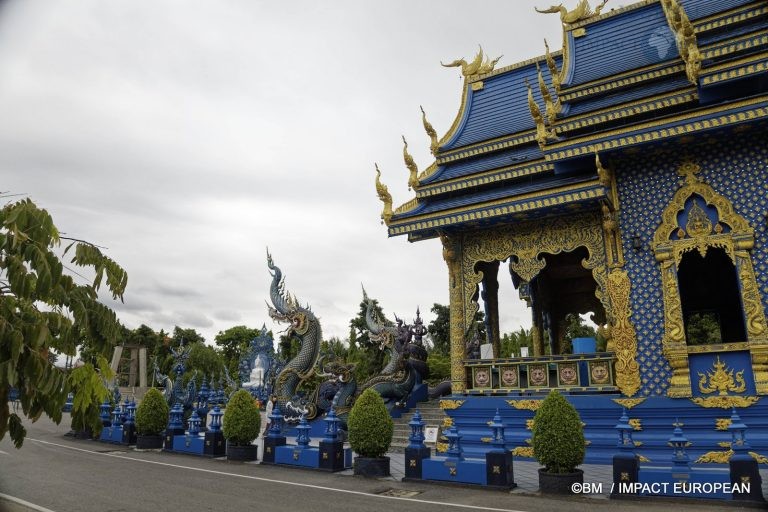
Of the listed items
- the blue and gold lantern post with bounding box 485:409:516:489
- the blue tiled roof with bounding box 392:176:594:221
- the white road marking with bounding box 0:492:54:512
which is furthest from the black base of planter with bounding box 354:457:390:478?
the blue tiled roof with bounding box 392:176:594:221

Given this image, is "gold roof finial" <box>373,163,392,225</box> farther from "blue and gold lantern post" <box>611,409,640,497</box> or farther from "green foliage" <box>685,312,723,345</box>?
"green foliage" <box>685,312,723,345</box>

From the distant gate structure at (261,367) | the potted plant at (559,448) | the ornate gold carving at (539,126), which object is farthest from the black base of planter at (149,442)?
the ornate gold carving at (539,126)

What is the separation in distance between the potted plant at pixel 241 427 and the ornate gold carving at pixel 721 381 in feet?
27.3

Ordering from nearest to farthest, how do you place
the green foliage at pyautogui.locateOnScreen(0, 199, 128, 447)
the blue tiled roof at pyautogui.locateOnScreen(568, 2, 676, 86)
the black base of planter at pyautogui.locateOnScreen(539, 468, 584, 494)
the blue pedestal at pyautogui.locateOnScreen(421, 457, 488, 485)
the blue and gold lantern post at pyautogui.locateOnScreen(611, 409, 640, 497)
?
1. the green foliage at pyautogui.locateOnScreen(0, 199, 128, 447)
2. the blue and gold lantern post at pyautogui.locateOnScreen(611, 409, 640, 497)
3. the black base of planter at pyautogui.locateOnScreen(539, 468, 584, 494)
4. the blue pedestal at pyautogui.locateOnScreen(421, 457, 488, 485)
5. the blue tiled roof at pyautogui.locateOnScreen(568, 2, 676, 86)

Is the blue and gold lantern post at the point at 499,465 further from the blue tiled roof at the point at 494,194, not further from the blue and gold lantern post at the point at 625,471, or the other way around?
the blue tiled roof at the point at 494,194

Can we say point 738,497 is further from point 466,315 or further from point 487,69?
point 487,69

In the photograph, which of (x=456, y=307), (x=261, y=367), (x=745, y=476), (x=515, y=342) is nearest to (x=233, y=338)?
(x=515, y=342)

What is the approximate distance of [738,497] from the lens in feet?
20.7

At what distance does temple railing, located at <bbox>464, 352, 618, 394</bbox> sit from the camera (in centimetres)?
1024

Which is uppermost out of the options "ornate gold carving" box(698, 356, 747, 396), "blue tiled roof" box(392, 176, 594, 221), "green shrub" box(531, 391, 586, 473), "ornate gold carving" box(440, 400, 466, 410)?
"blue tiled roof" box(392, 176, 594, 221)

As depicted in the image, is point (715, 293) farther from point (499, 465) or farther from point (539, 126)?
point (499, 465)

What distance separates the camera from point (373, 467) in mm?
8859

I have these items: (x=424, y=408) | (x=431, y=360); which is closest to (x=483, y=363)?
(x=424, y=408)

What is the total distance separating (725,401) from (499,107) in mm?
9127
